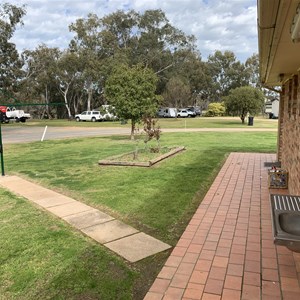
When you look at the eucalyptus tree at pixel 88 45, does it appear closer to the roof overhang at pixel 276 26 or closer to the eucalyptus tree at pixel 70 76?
the eucalyptus tree at pixel 70 76

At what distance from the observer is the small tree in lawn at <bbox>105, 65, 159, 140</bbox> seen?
1405 centimetres

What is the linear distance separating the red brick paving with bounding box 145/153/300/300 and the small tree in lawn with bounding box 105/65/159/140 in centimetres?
903

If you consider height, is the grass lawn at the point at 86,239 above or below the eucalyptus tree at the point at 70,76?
below

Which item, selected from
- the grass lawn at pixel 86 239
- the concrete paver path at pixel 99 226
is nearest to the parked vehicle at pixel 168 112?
the grass lawn at pixel 86 239

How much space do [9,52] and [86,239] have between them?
119 feet

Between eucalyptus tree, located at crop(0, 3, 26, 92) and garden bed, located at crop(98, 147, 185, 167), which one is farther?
eucalyptus tree, located at crop(0, 3, 26, 92)

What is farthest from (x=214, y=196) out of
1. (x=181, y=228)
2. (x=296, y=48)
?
(x=296, y=48)

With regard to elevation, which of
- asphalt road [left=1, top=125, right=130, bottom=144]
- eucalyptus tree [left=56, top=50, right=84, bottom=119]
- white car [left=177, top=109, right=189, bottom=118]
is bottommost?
asphalt road [left=1, top=125, right=130, bottom=144]

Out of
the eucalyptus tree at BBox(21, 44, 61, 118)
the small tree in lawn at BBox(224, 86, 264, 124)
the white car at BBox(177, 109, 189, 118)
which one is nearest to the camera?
the small tree in lawn at BBox(224, 86, 264, 124)

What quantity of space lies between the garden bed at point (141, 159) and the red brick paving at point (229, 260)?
3.70 m

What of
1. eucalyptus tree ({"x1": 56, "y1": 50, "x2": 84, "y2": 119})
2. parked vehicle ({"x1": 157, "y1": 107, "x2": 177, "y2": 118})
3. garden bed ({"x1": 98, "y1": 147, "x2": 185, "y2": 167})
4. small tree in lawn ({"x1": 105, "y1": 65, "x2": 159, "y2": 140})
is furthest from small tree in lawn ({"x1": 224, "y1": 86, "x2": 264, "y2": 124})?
garden bed ({"x1": 98, "y1": 147, "x2": 185, "y2": 167})

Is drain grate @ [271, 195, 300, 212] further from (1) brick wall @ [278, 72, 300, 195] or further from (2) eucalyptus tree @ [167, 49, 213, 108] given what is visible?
(2) eucalyptus tree @ [167, 49, 213, 108]

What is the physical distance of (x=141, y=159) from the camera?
32.0 feet

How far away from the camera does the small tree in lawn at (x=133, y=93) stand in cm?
1405
